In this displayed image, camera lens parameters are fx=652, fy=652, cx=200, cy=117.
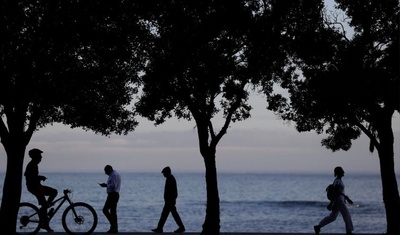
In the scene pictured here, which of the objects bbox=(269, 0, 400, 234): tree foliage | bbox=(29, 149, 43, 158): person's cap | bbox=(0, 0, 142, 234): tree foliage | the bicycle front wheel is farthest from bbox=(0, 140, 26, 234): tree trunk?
bbox=(269, 0, 400, 234): tree foliage

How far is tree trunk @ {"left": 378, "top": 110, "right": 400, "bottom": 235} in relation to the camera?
Result: 22.4 meters

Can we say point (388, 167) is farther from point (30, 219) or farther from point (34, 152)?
point (30, 219)

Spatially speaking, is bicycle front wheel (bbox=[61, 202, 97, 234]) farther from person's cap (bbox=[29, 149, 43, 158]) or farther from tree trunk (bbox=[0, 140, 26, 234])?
person's cap (bbox=[29, 149, 43, 158])

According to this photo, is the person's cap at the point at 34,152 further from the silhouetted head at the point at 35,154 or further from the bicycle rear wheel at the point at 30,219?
the bicycle rear wheel at the point at 30,219

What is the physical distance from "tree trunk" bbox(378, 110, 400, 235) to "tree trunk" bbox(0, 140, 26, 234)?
11999 millimetres

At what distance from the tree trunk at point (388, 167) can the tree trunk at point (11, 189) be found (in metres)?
12.0

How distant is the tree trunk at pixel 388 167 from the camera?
22.4 metres

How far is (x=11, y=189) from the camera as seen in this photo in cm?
1941

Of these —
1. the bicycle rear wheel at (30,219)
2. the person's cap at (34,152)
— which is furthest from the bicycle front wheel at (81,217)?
the person's cap at (34,152)

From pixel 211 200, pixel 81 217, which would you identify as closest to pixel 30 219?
pixel 81 217

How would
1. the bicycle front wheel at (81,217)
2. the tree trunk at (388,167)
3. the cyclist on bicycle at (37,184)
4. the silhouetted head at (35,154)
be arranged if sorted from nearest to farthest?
the cyclist on bicycle at (37,184)
the silhouetted head at (35,154)
the bicycle front wheel at (81,217)
the tree trunk at (388,167)

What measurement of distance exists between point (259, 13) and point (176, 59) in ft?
9.89

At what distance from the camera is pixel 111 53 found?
65.4ft

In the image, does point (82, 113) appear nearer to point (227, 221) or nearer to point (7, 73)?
point (7, 73)
